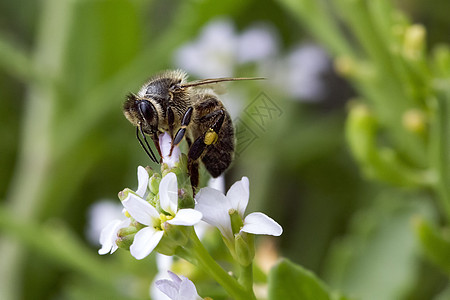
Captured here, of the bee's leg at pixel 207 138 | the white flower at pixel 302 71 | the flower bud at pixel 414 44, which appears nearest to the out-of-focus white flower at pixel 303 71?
the white flower at pixel 302 71

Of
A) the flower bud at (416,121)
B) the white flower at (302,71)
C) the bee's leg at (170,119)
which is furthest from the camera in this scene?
the white flower at (302,71)

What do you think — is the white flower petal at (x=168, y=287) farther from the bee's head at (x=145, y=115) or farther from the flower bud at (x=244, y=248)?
the bee's head at (x=145, y=115)

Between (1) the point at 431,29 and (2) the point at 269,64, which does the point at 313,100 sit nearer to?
(2) the point at 269,64

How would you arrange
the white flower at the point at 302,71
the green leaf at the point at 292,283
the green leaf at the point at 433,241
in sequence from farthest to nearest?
the white flower at the point at 302,71 < the green leaf at the point at 433,241 < the green leaf at the point at 292,283

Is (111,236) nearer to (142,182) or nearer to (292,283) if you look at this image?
(142,182)

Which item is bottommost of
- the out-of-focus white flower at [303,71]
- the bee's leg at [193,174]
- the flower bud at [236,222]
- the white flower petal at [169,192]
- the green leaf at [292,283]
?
the out-of-focus white flower at [303,71]

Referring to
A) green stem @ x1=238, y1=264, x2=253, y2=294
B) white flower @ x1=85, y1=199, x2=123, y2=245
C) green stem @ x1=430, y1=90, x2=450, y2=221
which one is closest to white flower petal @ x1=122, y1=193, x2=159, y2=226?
green stem @ x1=238, y1=264, x2=253, y2=294

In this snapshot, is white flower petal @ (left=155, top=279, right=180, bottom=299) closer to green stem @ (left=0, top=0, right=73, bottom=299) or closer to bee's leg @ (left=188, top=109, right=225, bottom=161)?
bee's leg @ (left=188, top=109, right=225, bottom=161)
